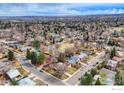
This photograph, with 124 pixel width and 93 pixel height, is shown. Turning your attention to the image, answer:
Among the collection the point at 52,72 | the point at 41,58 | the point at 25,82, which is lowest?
the point at 25,82

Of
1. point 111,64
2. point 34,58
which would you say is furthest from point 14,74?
point 111,64

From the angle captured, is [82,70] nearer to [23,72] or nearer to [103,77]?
[103,77]

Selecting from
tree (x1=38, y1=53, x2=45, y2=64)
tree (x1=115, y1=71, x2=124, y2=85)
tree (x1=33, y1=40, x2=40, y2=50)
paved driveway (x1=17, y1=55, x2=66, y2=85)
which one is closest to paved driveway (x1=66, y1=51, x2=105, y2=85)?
paved driveway (x1=17, y1=55, x2=66, y2=85)

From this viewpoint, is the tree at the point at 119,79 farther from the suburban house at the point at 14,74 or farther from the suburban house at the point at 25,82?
the suburban house at the point at 14,74

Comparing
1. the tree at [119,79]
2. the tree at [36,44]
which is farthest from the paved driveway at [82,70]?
the tree at [36,44]

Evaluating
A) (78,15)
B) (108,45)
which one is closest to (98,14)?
(78,15)

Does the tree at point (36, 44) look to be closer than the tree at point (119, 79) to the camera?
No

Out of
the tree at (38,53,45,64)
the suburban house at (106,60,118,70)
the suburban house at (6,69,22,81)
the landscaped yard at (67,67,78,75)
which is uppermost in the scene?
the tree at (38,53,45,64)

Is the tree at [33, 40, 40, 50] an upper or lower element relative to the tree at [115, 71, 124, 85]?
upper

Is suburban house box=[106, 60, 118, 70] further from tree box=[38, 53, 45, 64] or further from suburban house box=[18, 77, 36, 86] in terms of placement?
suburban house box=[18, 77, 36, 86]

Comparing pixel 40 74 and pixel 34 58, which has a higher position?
pixel 34 58

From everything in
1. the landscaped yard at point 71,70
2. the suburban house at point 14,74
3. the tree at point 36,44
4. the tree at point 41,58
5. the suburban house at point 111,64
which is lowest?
the suburban house at point 14,74

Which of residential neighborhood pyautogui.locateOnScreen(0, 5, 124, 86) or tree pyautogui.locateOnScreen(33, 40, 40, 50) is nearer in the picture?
residential neighborhood pyautogui.locateOnScreen(0, 5, 124, 86)

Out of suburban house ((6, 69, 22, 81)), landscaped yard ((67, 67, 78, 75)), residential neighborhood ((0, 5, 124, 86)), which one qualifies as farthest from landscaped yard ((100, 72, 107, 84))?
suburban house ((6, 69, 22, 81))
